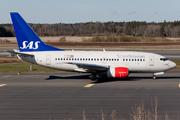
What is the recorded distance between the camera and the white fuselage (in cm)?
3008

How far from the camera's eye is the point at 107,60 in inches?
1185

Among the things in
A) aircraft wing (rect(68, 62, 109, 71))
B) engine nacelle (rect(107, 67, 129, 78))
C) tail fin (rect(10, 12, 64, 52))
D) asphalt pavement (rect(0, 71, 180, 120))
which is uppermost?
tail fin (rect(10, 12, 64, 52))

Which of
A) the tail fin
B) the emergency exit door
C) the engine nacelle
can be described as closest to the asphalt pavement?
the engine nacelle

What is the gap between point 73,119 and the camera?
1533 cm

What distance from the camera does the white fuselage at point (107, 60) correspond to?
3008 centimetres

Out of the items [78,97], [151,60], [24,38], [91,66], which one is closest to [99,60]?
[91,66]

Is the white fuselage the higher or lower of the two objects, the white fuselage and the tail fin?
the lower

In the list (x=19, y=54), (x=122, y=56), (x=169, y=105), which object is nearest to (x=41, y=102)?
(x=169, y=105)

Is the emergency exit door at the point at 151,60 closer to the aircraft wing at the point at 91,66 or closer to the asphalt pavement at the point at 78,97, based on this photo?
the asphalt pavement at the point at 78,97

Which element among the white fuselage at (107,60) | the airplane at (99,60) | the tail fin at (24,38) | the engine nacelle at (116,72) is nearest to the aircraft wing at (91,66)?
the airplane at (99,60)

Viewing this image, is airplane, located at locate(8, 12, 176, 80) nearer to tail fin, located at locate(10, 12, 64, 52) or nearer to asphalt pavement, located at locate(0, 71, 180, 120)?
tail fin, located at locate(10, 12, 64, 52)

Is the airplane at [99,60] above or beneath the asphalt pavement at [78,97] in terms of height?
above

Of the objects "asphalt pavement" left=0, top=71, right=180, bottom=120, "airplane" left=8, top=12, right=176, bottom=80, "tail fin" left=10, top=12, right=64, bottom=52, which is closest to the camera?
"asphalt pavement" left=0, top=71, right=180, bottom=120

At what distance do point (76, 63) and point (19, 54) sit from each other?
697 centimetres
